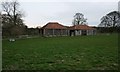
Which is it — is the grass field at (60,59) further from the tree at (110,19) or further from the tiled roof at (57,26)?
the tree at (110,19)

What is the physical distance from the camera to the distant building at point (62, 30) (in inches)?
2997

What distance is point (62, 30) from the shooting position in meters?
78.6

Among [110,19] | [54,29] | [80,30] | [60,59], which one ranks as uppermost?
[110,19]

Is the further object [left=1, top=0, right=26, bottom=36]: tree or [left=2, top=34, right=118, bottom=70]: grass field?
[left=1, top=0, right=26, bottom=36]: tree

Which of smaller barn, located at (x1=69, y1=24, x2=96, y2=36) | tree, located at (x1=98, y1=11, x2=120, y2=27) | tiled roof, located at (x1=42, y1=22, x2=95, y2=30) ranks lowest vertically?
smaller barn, located at (x1=69, y1=24, x2=96, y2=36)

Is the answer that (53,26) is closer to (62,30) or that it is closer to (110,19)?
(62,30)

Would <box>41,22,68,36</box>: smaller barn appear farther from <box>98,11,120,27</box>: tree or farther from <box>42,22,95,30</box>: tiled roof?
<box>98,11,120,27</box>: tree

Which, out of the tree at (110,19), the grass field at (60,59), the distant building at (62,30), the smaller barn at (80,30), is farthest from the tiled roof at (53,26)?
the grass field at (60,59)

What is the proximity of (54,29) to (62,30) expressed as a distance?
3.33m

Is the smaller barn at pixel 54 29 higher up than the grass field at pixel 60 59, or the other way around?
the smaller barn at pixel 54 29

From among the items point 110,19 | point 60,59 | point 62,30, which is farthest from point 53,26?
point 60,59

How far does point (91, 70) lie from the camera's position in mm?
7625

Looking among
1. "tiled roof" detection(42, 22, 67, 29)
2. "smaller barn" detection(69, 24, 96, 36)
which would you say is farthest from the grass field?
"smaller barn" detection(69, 24, 96, 36)

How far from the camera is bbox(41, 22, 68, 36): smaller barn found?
75.8 meters
